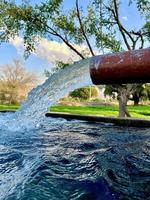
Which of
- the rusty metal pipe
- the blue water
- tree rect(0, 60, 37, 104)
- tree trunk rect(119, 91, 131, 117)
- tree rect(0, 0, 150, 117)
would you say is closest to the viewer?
the rusty metal pipe

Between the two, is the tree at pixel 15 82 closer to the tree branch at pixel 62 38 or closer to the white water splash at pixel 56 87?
the tree branch at pixel 62 38

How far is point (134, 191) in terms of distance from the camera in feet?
11.1

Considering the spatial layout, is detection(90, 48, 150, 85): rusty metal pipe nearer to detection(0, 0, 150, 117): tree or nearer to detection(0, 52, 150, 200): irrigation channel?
detection(0, 52, 150, 200): irrigation channel

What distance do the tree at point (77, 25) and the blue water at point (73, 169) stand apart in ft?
20.3

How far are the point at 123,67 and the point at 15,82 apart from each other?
36.3m

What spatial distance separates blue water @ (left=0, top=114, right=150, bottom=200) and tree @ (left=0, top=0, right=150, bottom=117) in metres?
6.18

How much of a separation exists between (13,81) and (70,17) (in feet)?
84.0

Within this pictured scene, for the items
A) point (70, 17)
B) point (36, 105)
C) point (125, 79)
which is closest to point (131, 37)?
point (70, 17)

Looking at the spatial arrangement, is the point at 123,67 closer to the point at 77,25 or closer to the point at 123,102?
the point at 123,102

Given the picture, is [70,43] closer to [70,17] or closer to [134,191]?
[70,17]


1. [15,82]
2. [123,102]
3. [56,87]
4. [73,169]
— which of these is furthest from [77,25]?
[15,82]

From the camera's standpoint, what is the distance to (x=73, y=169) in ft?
14.0

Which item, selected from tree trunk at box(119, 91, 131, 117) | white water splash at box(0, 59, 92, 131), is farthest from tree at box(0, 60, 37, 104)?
white water splash at box(0, 59, 92, 131)

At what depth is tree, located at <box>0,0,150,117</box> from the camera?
12555mm
